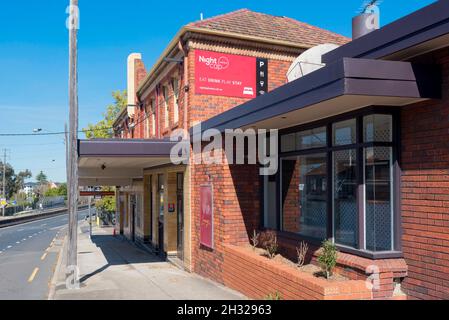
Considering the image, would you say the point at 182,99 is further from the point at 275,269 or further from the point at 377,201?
the point at 377,201

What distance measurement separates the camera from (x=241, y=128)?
32.6 feet

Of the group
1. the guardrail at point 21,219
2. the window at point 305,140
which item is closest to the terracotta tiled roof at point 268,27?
the window at point 305,140

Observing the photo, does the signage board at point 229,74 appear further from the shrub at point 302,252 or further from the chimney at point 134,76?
the chimney at point 134,76

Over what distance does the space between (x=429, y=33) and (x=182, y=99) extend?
9275 millimetres

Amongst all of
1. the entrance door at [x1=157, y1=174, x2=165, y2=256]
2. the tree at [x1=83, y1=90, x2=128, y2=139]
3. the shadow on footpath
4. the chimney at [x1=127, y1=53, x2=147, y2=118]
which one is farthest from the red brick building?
the tree at [x1=83, y1=90, x2=128, y2=139]

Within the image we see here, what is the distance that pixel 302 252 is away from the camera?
8469 millimetres

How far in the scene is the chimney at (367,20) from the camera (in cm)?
913

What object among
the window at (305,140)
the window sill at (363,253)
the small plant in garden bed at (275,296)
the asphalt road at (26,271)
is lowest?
the asphalt road at (26,271)

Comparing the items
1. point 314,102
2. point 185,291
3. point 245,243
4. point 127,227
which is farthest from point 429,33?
point 127,227

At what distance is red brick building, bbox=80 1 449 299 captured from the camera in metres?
5.97

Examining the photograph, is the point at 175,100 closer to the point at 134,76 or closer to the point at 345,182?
the point at 134,76

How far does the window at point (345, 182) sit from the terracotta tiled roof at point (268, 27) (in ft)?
17.4

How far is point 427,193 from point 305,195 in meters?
3.20

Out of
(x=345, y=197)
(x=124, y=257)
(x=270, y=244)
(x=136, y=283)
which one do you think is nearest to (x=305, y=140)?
(x=345, y=197)
